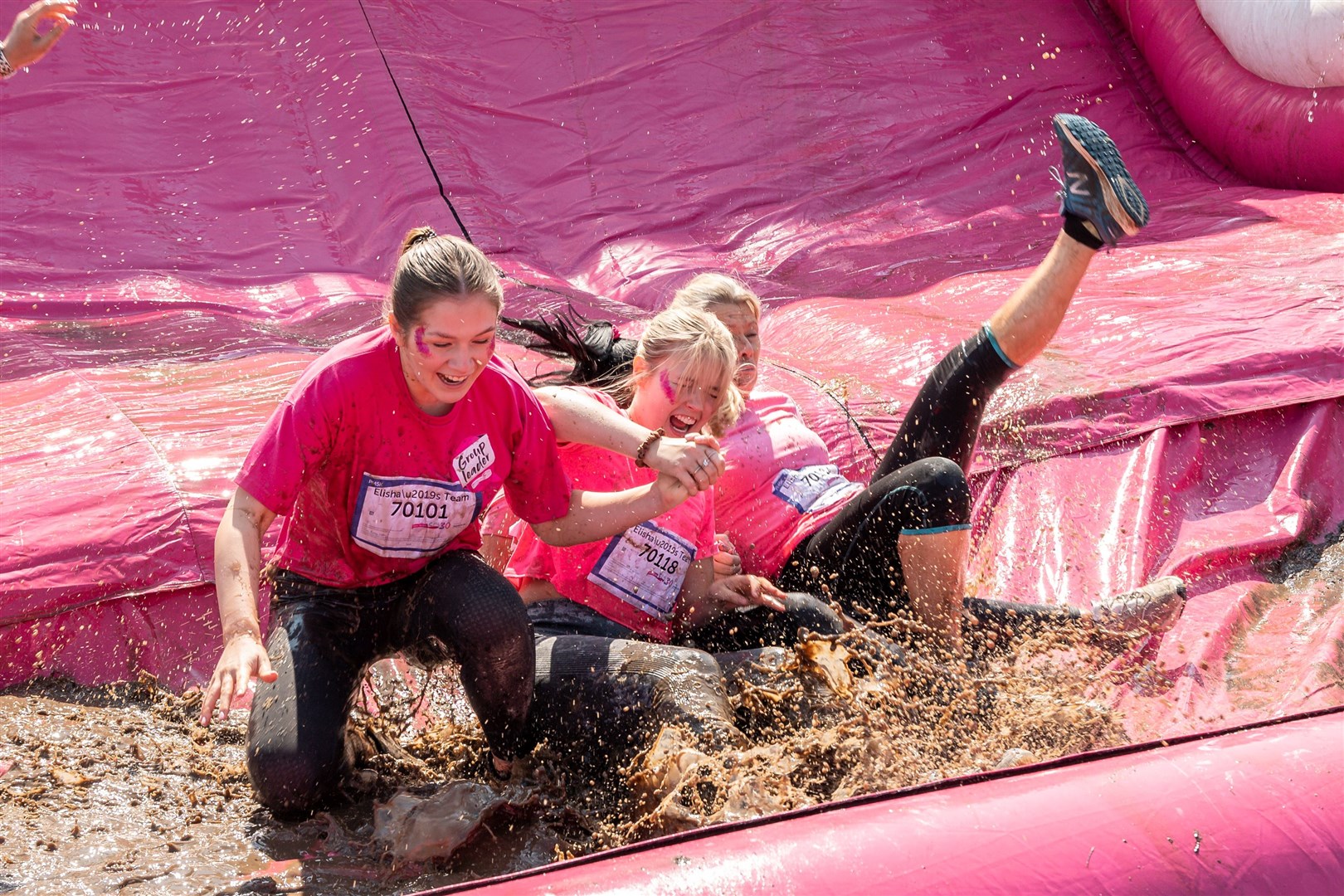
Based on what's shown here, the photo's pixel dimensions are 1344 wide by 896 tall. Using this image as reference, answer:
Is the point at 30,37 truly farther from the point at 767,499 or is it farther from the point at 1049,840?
the point at 1049,840

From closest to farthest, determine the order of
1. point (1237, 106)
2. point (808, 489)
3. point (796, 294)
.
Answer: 1. point (808, 489)
2. point (796, 294)
3. point (1237, 106)

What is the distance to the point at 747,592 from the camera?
2117 millimetres

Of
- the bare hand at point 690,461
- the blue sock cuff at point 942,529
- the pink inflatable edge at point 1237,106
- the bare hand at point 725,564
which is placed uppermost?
the pink inflatable edge at point 1237,106

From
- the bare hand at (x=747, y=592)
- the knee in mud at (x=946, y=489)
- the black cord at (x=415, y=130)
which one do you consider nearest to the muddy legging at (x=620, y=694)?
the bare hand at (x=747, y=592)

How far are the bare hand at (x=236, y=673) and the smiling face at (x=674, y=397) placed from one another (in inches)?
32.8

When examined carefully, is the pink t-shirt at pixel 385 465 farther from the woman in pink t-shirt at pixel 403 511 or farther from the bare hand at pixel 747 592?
the bare hand at pixel 747 592

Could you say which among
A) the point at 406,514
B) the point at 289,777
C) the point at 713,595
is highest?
the point at 406,514

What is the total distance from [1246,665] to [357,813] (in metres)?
1.56

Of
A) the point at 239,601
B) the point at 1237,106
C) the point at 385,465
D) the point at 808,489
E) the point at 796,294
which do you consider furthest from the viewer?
the point at 1237,106

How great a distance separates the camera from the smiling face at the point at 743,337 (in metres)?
2.35

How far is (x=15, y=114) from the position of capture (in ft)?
12.5

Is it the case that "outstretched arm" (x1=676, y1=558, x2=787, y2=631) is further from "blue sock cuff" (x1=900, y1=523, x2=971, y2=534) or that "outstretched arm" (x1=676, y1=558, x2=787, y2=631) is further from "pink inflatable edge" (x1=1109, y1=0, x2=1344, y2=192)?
"pink inflatable edge" (x1=1109, y1=0, x2=1344, y2=192)

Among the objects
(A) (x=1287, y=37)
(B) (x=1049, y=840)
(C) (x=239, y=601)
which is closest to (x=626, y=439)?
(C) (x=239, y=601)

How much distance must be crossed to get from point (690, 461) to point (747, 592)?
334mm
